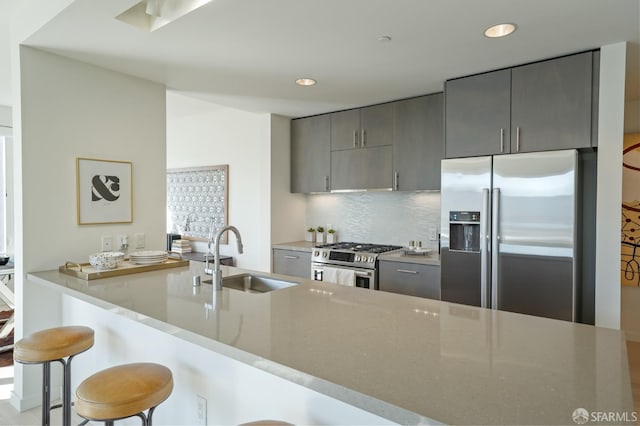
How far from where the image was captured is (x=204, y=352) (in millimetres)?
1741

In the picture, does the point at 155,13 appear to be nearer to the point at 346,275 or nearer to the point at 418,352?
the point at 418,352

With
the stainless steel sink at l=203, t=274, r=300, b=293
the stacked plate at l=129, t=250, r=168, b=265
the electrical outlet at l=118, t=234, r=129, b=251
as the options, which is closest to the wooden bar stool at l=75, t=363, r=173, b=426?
the stainless steel sink at l=203, t=274, r=300, b=293

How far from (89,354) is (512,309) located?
2990 mm

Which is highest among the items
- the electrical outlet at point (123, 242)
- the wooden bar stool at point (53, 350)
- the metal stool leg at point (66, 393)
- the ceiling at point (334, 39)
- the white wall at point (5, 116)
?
the white wall at point (5, 116)

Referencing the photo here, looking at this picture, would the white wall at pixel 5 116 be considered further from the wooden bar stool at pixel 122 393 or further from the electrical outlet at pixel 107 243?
the wooden bar stool at pixel 122 393

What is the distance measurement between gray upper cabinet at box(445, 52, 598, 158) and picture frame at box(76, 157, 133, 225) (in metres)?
2.60

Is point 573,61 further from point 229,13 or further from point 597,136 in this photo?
point 229,13

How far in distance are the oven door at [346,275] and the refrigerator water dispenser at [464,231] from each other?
821 millimetres

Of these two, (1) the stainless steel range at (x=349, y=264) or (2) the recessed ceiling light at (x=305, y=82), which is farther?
(1) the stainless steel range at (x=349, y=264)

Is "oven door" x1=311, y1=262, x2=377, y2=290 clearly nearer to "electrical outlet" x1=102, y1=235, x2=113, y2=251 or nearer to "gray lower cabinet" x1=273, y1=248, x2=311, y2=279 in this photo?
"gray lower cabinet" x1=273, y1=248, x2=311, y2=279

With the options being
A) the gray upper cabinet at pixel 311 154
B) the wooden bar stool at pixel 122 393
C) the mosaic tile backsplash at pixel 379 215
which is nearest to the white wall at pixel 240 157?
the gray upper cabinet at pixel 311 154

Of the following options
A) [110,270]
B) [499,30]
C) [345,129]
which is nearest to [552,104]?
[499,30]

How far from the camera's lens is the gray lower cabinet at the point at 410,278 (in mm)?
3197

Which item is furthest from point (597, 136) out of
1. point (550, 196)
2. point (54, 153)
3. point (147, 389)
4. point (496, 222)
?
point (54, 153)
